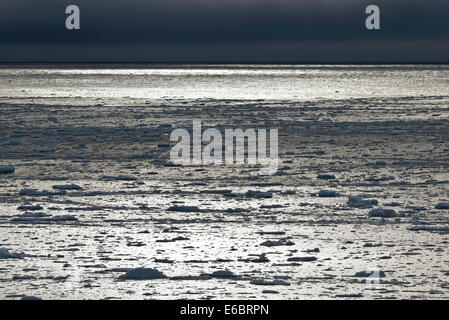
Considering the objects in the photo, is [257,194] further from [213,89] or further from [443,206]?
[213,89]

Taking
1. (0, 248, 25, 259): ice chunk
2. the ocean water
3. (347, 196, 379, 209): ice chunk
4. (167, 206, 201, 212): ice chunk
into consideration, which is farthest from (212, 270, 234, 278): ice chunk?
the ocean water

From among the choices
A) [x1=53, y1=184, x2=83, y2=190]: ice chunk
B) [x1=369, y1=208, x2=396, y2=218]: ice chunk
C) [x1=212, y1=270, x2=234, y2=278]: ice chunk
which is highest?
[x1=53, y1=184, x2=83, y2=190]: ice chunk

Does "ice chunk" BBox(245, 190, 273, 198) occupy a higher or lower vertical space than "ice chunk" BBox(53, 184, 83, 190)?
lower

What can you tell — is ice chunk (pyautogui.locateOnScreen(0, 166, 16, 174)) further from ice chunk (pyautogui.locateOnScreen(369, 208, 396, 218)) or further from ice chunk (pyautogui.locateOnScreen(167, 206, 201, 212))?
ice chunk (pyautogui.locateOnScreen(369, 208, 396, 218))

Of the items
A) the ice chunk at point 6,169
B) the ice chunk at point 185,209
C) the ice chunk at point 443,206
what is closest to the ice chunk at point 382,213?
the ice chunk at point 443,206
